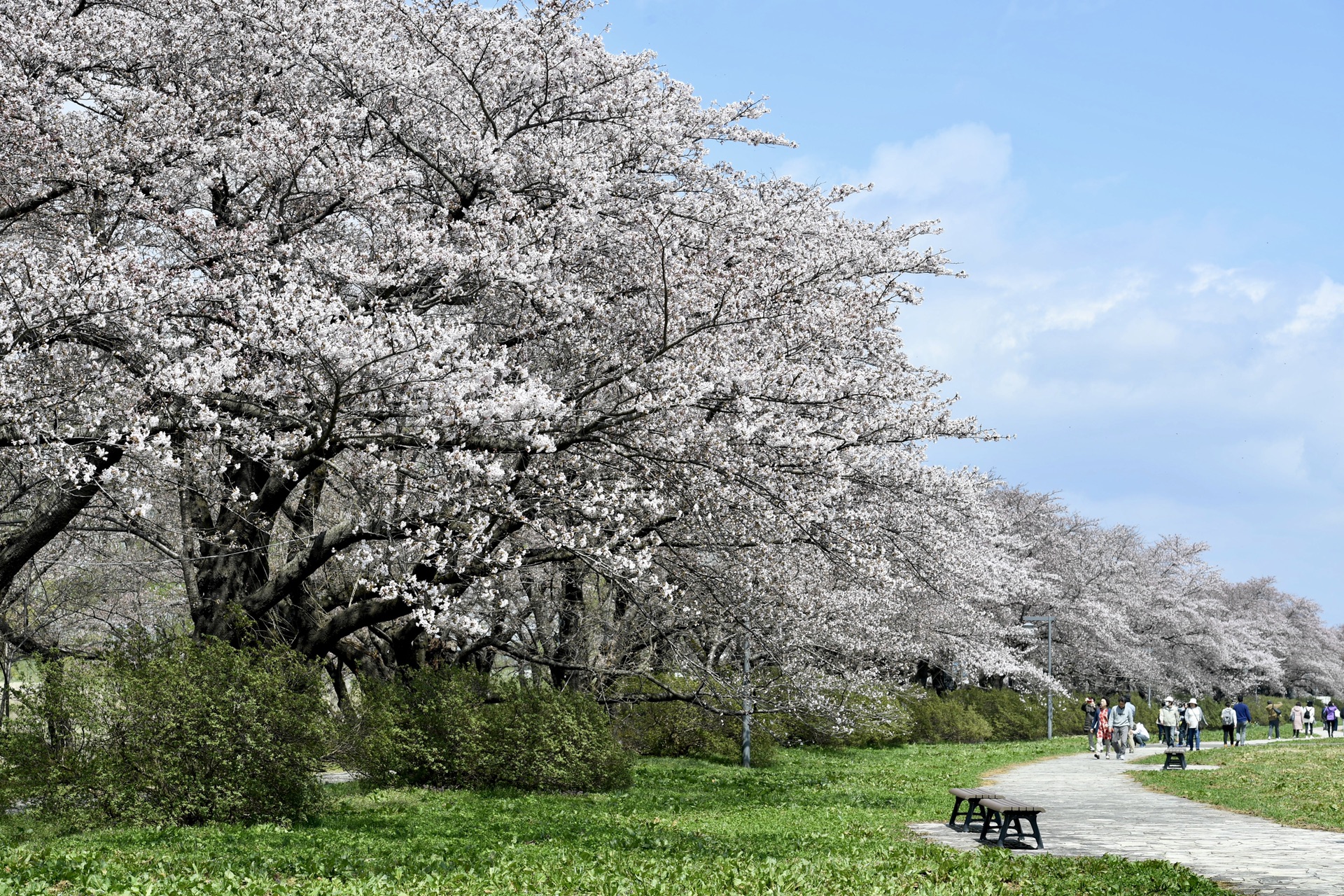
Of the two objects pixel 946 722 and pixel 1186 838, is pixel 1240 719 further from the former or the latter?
pixel 1186 838

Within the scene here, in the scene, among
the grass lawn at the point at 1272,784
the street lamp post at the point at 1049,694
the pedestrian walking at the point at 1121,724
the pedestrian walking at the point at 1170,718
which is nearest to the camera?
the grass lawn at the point at 1272,784

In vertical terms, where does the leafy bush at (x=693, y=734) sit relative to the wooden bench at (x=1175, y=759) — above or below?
above

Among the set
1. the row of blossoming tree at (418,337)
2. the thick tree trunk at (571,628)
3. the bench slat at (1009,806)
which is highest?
the row of blossoming tree at (418,337)

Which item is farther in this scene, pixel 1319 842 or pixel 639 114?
pixel 639 114

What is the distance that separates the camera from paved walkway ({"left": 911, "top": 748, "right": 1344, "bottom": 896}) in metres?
9.22

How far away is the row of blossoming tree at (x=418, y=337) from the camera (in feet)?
33.7

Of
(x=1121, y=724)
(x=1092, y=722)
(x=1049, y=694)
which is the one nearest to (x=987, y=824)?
(x=1121, y=724)

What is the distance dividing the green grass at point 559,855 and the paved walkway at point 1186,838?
2.60ft

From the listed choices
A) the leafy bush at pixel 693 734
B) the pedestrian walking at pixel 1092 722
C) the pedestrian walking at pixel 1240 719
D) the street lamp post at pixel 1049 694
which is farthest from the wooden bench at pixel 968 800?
the pedestrian walking at pixel 1240 719

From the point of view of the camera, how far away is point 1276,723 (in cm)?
4312

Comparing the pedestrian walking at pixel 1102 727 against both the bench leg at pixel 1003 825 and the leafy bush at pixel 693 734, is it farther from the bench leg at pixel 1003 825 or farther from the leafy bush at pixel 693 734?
the bench leg at pixel 1003 825

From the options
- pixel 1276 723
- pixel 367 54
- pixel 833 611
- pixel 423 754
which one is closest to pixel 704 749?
pixel 833 611

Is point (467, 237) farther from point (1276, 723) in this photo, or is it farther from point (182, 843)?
point (1276, 723)

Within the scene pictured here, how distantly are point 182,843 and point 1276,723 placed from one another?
44.4 m
